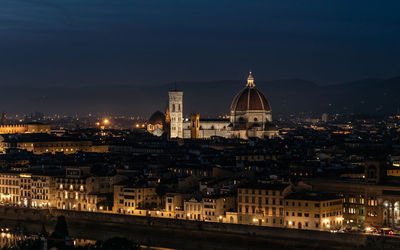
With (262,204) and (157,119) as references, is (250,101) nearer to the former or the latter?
(157,119)

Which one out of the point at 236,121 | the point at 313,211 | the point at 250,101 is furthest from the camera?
the point at 250,101

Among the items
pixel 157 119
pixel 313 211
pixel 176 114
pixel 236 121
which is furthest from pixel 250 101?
pixel 313 211

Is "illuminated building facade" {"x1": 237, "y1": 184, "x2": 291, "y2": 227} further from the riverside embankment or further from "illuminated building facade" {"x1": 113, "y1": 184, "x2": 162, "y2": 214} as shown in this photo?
"illuminated building facade" {"x1": 113, "y1": 184, "x2": 162, "y2": 214}

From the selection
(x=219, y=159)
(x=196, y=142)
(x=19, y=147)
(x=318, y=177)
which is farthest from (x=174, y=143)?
(x=318, y=177)

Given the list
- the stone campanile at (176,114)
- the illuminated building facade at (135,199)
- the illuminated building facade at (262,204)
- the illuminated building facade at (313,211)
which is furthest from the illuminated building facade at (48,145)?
the illuminated building facade at (313,211)

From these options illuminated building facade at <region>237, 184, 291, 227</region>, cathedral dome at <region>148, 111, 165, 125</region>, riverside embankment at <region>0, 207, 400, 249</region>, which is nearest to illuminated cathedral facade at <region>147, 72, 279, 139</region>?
cathedral dome at <region>148, 111, 165, 125</region>

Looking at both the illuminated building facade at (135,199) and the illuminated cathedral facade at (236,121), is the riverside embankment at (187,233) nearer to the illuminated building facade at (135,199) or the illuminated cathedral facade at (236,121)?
the illuminated building facade at (135,199)

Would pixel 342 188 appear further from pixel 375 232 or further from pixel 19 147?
pixel 19 147
